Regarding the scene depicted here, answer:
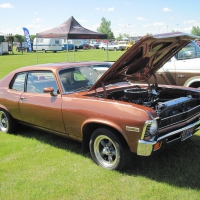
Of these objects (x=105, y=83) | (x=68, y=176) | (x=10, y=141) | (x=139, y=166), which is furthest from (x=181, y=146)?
(x=10, y=141)

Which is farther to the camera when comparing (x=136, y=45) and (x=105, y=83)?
(x=105, y=83)

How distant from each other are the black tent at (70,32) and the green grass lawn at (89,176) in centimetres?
1049

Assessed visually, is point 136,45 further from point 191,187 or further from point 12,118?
point 12,118

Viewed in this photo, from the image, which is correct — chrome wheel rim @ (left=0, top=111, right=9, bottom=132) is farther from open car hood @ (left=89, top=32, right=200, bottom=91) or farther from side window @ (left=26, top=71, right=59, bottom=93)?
open car hood @ (left=89, top=32, right=200, bottom=91)

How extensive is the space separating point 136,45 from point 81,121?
4.17 feet

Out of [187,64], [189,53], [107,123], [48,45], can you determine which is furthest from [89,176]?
[48,45]

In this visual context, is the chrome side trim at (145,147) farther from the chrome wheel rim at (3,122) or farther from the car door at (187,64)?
the car door at (187,64)

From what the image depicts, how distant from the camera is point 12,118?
18.1 ft

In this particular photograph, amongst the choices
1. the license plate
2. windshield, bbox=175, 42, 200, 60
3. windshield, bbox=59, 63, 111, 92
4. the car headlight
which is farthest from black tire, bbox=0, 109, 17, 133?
windshield, bbox=175, 42, 200, 60

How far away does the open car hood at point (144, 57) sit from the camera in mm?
3674

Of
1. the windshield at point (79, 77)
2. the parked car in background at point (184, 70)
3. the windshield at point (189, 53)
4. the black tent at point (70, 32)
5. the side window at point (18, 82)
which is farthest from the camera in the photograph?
the black tent at point (70, 32)

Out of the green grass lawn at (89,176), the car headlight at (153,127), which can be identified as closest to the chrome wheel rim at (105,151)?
the green grass lawn at (89,176)

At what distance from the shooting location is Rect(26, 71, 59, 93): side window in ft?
15.0

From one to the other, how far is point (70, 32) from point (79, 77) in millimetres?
10497
